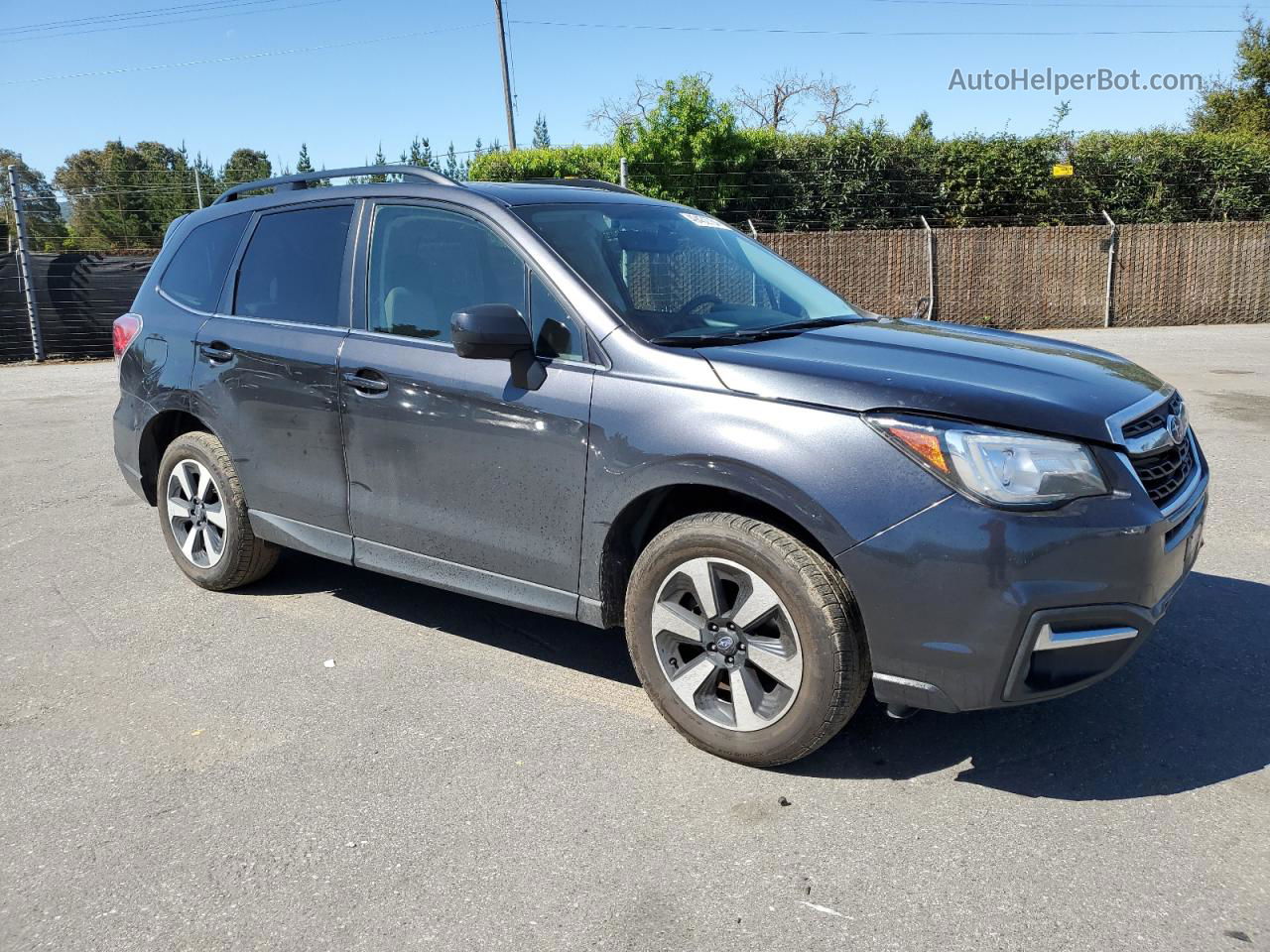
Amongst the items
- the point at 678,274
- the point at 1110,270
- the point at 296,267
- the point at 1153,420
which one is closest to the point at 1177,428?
the point at 1153,420

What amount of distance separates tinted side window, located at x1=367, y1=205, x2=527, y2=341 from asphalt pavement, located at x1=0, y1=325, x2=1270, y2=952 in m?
1.37

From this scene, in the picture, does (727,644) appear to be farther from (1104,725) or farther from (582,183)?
(582,183)

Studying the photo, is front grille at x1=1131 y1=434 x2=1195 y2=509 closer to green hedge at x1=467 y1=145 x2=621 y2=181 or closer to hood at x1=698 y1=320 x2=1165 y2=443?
hood at x1=698 y1=320 x2=1165 y2=443

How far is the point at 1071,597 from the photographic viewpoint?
2746 millimetres

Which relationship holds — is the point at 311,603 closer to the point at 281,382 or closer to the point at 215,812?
the point at 281,382

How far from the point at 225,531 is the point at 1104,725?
3834mm

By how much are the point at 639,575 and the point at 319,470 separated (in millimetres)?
1681

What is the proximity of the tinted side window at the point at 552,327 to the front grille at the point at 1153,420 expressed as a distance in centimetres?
172

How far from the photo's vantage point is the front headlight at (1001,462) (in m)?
2.75

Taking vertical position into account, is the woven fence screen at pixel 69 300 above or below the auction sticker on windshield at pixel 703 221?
below

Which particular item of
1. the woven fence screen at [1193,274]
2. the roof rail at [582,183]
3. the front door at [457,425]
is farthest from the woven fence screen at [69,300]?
the woven fence screen at [1193,274]

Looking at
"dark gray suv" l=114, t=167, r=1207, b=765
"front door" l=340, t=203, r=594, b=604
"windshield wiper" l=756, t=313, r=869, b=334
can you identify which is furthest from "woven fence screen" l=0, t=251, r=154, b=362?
"windshield wiper" l=756, t=313, r=869, b=334

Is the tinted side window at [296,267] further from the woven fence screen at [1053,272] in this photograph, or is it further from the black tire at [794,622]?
the woven fence screen at [1053,272]

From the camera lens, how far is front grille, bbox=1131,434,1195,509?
295cm
